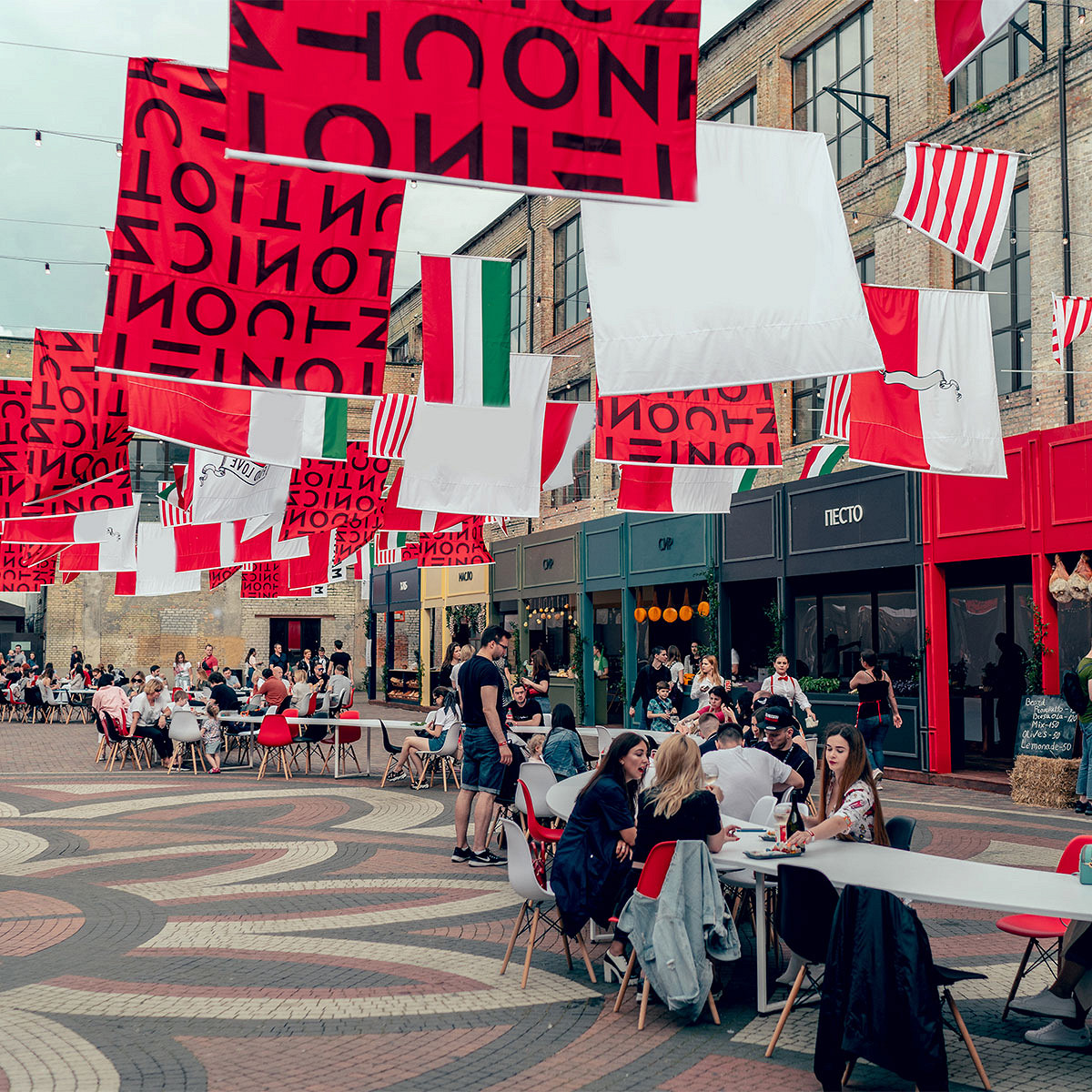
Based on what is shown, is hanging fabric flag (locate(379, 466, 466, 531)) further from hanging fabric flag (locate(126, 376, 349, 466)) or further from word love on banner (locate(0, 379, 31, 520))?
word love on banner (locate(0, 379, 31, 520))

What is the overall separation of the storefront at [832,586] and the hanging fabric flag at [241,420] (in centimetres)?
907

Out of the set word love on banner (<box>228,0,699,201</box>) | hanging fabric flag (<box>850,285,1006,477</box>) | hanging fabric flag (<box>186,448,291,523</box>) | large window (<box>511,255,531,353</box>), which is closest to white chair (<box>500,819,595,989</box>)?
word love on banner (<box>228,0,699,201</box>)

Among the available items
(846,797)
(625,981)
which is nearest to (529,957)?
(625,981)

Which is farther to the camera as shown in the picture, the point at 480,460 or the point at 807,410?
the point at 807,410

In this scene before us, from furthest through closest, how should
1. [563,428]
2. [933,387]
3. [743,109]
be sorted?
[743,109] < [563,428] < [933,387]

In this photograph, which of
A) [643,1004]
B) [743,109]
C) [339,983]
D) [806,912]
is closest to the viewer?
[806,912]

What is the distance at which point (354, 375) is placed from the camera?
7883 mm

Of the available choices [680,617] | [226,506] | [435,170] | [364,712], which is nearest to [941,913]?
[435,170]

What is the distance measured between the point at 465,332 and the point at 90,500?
714cm

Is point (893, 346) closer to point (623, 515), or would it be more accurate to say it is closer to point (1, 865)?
point (1, 865)

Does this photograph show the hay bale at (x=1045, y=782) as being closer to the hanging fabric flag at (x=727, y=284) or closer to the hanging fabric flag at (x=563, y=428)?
the hanging fabric flag at (x=563, y=428)

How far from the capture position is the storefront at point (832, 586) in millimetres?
18062

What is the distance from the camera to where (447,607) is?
121ft

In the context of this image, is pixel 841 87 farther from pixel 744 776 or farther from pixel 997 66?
pixel 744 776
